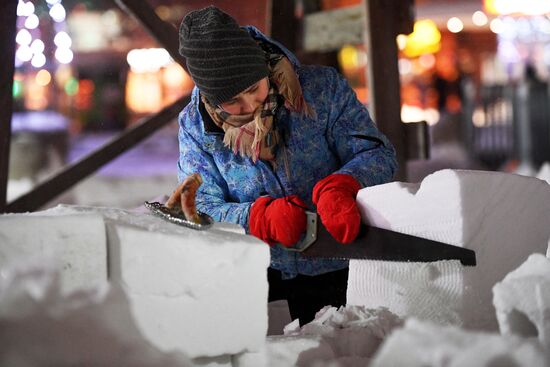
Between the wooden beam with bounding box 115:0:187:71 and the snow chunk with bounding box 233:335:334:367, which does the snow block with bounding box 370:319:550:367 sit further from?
the wooden beam with bounding box 115:0:187:71

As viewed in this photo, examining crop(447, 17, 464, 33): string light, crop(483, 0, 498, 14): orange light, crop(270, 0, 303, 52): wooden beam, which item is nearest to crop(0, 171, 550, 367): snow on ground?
crop(270, 0, 303, 52): wooden beam

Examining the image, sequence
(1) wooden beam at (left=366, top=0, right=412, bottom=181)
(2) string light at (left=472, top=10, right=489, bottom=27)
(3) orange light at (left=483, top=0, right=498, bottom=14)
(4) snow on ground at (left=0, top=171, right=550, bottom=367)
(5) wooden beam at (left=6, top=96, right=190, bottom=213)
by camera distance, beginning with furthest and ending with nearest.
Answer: (2) string light at (left=472, top=10, right=489, bottom=27), (3) orange light at (left=483, top=0, right=498, bottom=14), (5) wooden beam at (left=6, top=96, right=190, bottom=213), (1) wooden beam at (left=366, top=0, right=412, bottom=181), (4) snow on ground at (left=0, top=171, right=550, bottom=367)

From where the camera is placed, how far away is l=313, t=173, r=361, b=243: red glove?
10.4 ft

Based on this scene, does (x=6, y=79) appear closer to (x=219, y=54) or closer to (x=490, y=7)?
(x=219, y=54)

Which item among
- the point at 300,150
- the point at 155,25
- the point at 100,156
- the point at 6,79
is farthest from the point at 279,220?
the point at 100,156

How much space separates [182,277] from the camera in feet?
8.64

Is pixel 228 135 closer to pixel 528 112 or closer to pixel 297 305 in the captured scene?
pixel 297 305

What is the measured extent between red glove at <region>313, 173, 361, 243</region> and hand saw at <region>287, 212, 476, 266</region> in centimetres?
6

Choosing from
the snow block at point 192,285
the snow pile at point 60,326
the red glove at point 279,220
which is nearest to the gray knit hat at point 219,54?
the red glove at point 279,220

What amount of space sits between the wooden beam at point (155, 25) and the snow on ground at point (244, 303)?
6.87 ft

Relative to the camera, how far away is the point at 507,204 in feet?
10.2

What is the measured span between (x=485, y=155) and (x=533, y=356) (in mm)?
12825

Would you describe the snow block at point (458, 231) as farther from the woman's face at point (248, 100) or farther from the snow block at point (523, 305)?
the woman's face at point (248, 100)

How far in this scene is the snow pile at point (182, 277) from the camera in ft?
8.50
